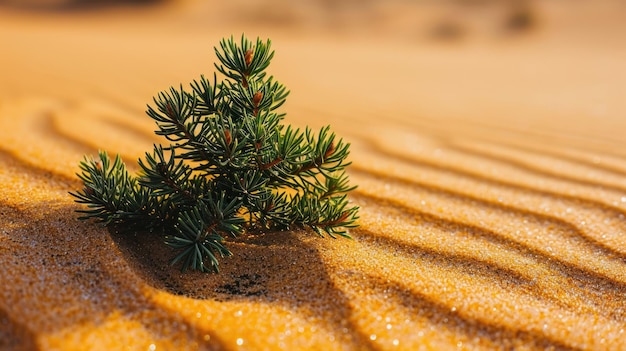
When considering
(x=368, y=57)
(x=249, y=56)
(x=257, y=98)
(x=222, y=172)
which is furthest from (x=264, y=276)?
(x=368, y=57)

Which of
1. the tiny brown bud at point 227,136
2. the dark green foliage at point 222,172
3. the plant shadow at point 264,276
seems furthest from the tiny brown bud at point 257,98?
the plant shadow at point 264,276

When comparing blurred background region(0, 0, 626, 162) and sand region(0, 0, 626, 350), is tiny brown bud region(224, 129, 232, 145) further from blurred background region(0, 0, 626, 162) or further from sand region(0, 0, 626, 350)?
blurred background region(0, 0, 626, 162)

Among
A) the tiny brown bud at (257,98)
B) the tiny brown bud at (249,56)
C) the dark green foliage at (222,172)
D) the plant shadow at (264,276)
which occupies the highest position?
the tiny brown bud at (249,56)

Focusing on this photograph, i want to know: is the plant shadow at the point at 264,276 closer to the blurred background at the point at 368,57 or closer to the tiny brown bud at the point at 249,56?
the tiny brown bud at the point at 249,56

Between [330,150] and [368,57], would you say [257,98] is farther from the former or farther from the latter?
[368,57]

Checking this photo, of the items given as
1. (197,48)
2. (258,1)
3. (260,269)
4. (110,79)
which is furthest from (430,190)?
(258,1)

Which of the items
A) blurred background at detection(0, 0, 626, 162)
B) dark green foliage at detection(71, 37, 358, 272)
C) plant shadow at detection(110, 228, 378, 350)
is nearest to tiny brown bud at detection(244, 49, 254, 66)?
dark green foliage at detection(71, 37, 358, 272)

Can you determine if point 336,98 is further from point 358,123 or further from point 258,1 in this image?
point 258,1
